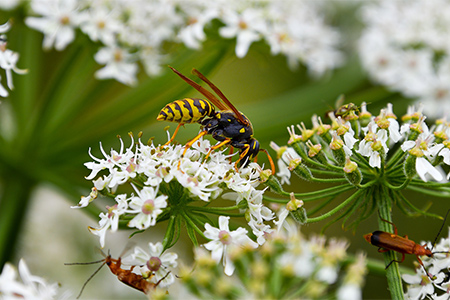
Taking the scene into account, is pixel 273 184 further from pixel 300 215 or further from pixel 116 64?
pixel 116 64

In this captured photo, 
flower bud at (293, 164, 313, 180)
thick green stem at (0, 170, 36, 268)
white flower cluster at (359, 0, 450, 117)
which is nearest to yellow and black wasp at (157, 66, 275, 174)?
flower bud at (293, 164, 313, 180)

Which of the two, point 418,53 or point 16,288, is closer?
point 16,288

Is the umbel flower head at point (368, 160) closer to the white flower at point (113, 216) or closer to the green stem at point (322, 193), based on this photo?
the green stem at point (322, 193)

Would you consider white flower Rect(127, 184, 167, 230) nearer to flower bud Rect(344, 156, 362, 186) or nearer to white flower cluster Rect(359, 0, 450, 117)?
flower bud Rect(344, 156, 362, 186)

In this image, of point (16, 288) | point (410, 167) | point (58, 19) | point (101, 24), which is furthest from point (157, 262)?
point (58, 19)

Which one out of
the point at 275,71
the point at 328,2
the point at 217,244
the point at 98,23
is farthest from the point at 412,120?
the point at 275,71

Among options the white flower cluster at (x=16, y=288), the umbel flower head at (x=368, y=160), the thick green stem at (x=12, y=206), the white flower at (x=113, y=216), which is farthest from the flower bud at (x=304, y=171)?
the thick green stem at (x=12, y=206)

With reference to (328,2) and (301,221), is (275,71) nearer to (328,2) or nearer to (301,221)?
(328,2)
